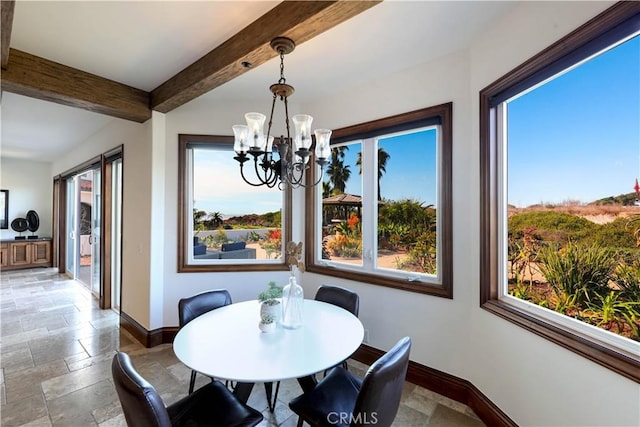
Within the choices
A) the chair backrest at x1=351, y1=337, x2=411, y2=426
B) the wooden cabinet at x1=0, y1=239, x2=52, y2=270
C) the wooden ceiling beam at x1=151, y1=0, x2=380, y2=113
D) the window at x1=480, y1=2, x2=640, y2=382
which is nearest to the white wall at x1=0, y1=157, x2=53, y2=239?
the wooden cabinet at x1=0, y1=239, x2=52, y2=270

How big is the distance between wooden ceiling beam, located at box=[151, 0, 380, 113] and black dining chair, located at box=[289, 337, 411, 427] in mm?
1712

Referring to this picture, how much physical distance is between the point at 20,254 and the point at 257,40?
839cm

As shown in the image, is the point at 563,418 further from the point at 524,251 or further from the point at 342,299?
the point at 342,299

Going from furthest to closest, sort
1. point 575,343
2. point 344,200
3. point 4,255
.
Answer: point 4,255 < point 344,200 < point 575,343

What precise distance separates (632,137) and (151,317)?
3956 mm

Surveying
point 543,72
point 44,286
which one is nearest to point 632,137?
point 543,72

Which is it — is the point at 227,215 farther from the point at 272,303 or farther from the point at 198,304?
the point at 272,303

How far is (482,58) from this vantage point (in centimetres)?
198

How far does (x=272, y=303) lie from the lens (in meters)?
1.72

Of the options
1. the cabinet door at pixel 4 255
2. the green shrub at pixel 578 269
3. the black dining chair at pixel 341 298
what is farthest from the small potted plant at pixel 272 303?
the cabinet door at pixel 4 255

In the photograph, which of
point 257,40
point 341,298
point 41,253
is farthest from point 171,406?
point 41,253

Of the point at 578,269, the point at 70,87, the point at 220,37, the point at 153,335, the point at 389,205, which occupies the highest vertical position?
the point at 220,37

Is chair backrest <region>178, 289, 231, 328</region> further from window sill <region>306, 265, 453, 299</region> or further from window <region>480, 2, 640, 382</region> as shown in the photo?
window <region>480, 2, 640, 382</region>

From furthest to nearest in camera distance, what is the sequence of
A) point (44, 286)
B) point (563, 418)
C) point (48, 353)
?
point (44, 286), point (48, 353), point (563, 418)
